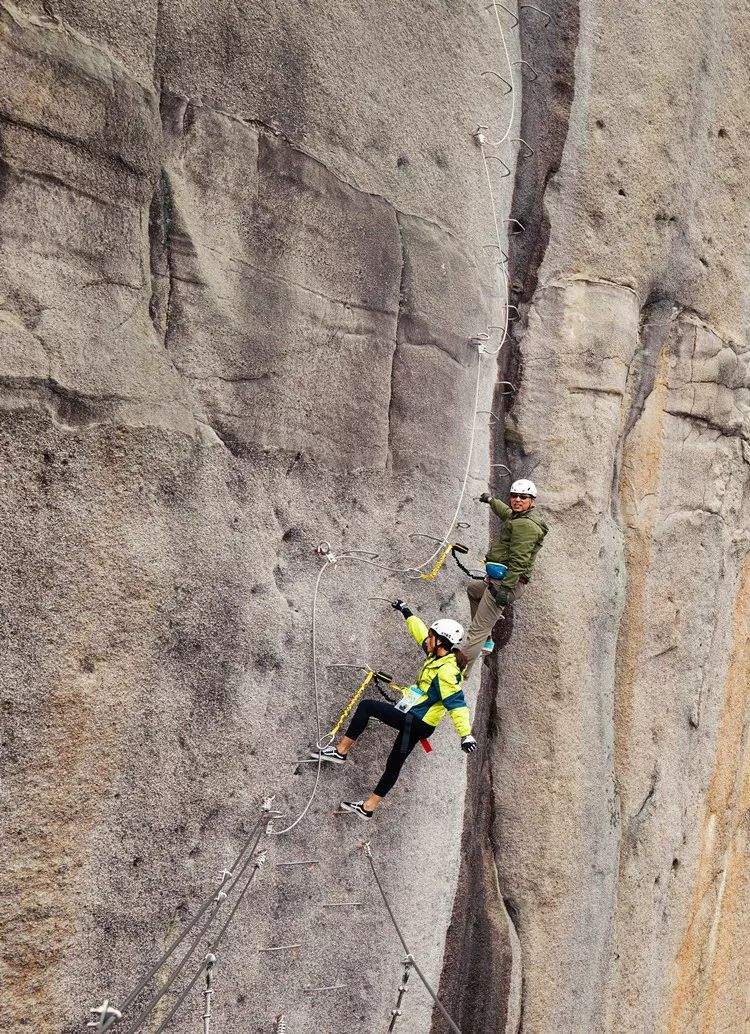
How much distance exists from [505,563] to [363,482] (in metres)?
1.11

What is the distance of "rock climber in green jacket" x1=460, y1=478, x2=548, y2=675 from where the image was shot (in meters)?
7.14

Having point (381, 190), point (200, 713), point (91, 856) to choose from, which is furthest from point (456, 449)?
point (91, 856)

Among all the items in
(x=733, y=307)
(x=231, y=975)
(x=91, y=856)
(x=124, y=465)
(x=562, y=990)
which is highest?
(x=733, y=307)

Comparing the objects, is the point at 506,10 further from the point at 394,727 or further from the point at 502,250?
the point at 394,727

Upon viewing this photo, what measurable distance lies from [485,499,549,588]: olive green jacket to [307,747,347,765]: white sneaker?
60.9 inches

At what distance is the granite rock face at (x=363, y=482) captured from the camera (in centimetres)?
543

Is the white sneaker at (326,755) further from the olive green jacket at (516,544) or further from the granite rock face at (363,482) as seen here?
the olive green jacket at (516,544)

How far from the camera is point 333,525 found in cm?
674

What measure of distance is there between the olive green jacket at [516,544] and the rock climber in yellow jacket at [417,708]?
72 centimetres

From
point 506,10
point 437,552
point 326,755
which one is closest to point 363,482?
point 437,552

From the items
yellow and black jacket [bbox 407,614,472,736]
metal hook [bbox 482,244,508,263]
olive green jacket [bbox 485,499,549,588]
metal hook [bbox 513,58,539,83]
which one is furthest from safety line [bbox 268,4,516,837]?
yellow and black jacket [bbox 407,614,472,736]

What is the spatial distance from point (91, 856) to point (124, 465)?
1984 millimetres

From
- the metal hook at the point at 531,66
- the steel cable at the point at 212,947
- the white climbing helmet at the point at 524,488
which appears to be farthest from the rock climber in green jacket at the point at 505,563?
the metal hook at the point at 531,66

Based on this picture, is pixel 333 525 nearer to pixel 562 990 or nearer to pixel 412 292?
pixel 412 292
